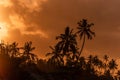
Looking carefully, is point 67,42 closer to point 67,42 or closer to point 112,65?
point 67,42

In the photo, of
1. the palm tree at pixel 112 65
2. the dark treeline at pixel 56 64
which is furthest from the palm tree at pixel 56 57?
the palm tree at pixel 112 65

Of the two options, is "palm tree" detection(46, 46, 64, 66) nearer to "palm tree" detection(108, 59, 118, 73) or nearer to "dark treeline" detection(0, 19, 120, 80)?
"dark treeline" detection(0, 19, 120, 80)

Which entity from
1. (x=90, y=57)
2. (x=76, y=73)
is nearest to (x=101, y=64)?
(x=90, y=57)

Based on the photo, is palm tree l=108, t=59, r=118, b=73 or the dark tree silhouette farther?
palm tree l=108, t=59, r=118, b=73

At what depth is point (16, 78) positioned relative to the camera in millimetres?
66875

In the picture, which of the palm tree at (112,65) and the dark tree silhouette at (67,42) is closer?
the dark tree silhouette at (67,42)

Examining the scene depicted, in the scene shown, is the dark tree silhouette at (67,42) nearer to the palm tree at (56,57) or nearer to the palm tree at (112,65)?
the palm tree at (56,57)

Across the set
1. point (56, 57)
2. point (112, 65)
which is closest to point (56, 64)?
point (56, 57)

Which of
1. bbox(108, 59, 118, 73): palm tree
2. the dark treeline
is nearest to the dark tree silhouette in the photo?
the dark treeline

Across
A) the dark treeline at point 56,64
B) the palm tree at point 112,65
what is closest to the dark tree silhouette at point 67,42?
the dark treeline at point 56,64

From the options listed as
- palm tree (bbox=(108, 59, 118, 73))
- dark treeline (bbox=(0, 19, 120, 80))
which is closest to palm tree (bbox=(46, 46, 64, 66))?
dark treeline (bbox=(0, 19, 120, 80))

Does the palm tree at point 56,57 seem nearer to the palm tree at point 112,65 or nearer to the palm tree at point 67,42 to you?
the palm tree at point 67,42

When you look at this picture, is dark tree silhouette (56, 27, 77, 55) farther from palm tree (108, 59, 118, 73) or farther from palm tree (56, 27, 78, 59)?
palm tree (108, 59, 118, 73)

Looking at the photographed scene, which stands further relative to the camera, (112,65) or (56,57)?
(112,65)
